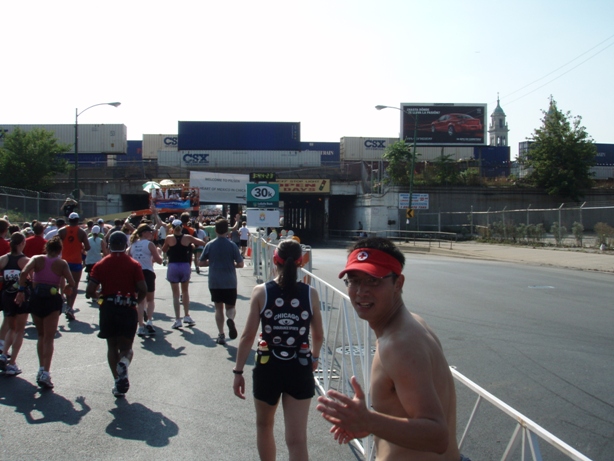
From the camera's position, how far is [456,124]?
57.6 metres

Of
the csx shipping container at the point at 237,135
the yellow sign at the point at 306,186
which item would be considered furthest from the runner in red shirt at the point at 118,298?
the csx shipping container at the point at 237,135

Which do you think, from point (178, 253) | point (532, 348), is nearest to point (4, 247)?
point (178, 253)

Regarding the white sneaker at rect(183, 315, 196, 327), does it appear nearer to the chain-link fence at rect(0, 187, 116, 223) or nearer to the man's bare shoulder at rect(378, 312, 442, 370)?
the man's bare shoulder at rect(378, 312, 442, 370)

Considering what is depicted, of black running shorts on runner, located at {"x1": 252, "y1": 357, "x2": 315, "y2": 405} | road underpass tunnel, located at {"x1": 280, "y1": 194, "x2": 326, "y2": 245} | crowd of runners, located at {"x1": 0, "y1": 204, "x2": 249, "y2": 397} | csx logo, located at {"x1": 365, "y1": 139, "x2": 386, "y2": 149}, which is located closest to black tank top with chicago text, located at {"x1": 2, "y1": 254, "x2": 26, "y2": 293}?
crowd of runners, located at {"x1": 0, "y1": 204, "x2": 249, "y2": 397}

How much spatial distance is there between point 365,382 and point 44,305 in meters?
3.86

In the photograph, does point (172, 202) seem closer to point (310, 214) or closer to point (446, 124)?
point (446, 124)

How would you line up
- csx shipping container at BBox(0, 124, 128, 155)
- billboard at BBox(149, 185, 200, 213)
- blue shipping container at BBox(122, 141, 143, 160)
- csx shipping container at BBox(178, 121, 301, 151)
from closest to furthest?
1. billboard at BBox(149, 185, 200, 213)
2. csx shipping container at BBox(178, 121, 301, 151)
3. csx shipping container at BBox(0, 124, 128, 155)
4. blue shipping container at BBox(122, 141, 143, 160)

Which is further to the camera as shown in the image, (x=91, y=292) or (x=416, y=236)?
(x=416, y=236)

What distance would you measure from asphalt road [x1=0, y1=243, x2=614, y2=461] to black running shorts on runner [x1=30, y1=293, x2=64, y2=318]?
791mm

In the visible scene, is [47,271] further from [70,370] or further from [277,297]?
[277,297]

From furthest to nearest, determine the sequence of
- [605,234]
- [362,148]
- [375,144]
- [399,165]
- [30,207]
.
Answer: [362,148], [375,144], [399,165], [30,207], [605,234]

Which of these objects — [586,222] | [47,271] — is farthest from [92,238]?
[586,222]

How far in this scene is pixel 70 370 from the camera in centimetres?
758

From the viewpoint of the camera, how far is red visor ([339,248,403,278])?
8.59 feet
